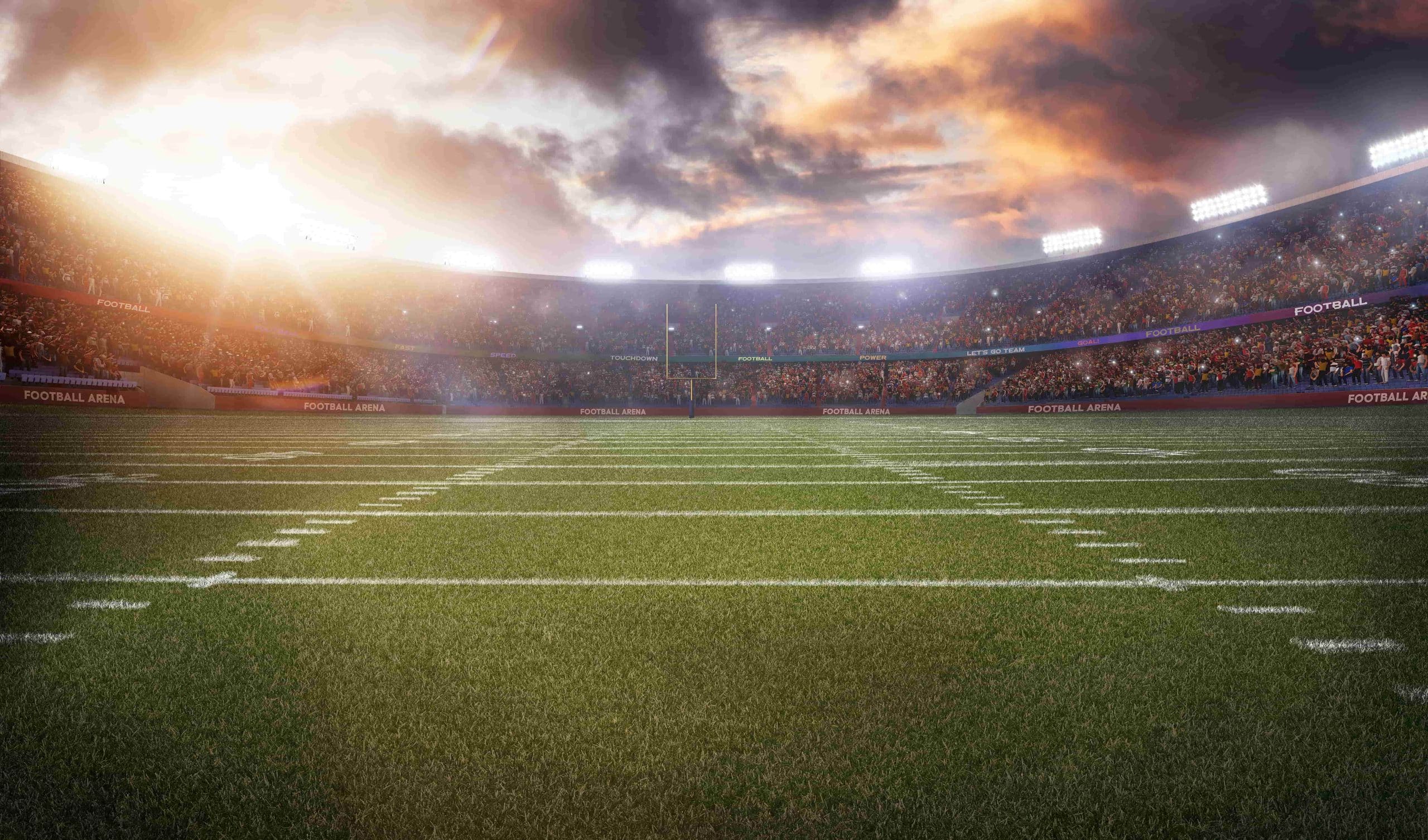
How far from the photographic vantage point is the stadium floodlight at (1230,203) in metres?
41.5

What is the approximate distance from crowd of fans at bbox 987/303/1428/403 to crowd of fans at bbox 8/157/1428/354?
1.63 metres

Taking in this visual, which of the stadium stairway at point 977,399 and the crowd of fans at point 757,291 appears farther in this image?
the stadium stairway at point 977,399

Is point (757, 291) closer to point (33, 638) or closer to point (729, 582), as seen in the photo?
point (729, 582)

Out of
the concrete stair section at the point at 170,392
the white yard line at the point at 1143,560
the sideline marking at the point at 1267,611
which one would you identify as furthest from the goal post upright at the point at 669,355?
the sideline marking at the point at 1267,611

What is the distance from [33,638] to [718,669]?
8.39 feet

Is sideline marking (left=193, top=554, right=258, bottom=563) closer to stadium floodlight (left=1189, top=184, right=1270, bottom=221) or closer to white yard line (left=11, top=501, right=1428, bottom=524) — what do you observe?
white yard line (left=11, top=501, right=1428, bottom=524)

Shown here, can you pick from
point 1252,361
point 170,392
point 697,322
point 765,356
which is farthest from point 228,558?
point 697,322

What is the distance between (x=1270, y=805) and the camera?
5.74 ft

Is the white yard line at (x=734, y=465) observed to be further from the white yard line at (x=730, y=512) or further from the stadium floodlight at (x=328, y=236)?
the stadium floodlight at (x=328, y=236)

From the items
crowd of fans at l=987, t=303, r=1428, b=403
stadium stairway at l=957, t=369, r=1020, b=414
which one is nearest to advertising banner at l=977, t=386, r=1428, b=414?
crowd of fans at l=987, t=303, r=1428, b=403

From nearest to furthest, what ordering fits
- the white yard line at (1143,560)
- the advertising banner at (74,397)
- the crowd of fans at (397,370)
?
1. the white yard line at (1143,560)
2. the advertising banner at (74,397)
3. the crowd of fans at (397,370)

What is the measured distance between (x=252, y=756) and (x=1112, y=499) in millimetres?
6331

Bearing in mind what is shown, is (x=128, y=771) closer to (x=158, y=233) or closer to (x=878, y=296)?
(x=158, y=233)

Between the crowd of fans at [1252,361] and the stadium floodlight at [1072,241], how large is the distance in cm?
850
